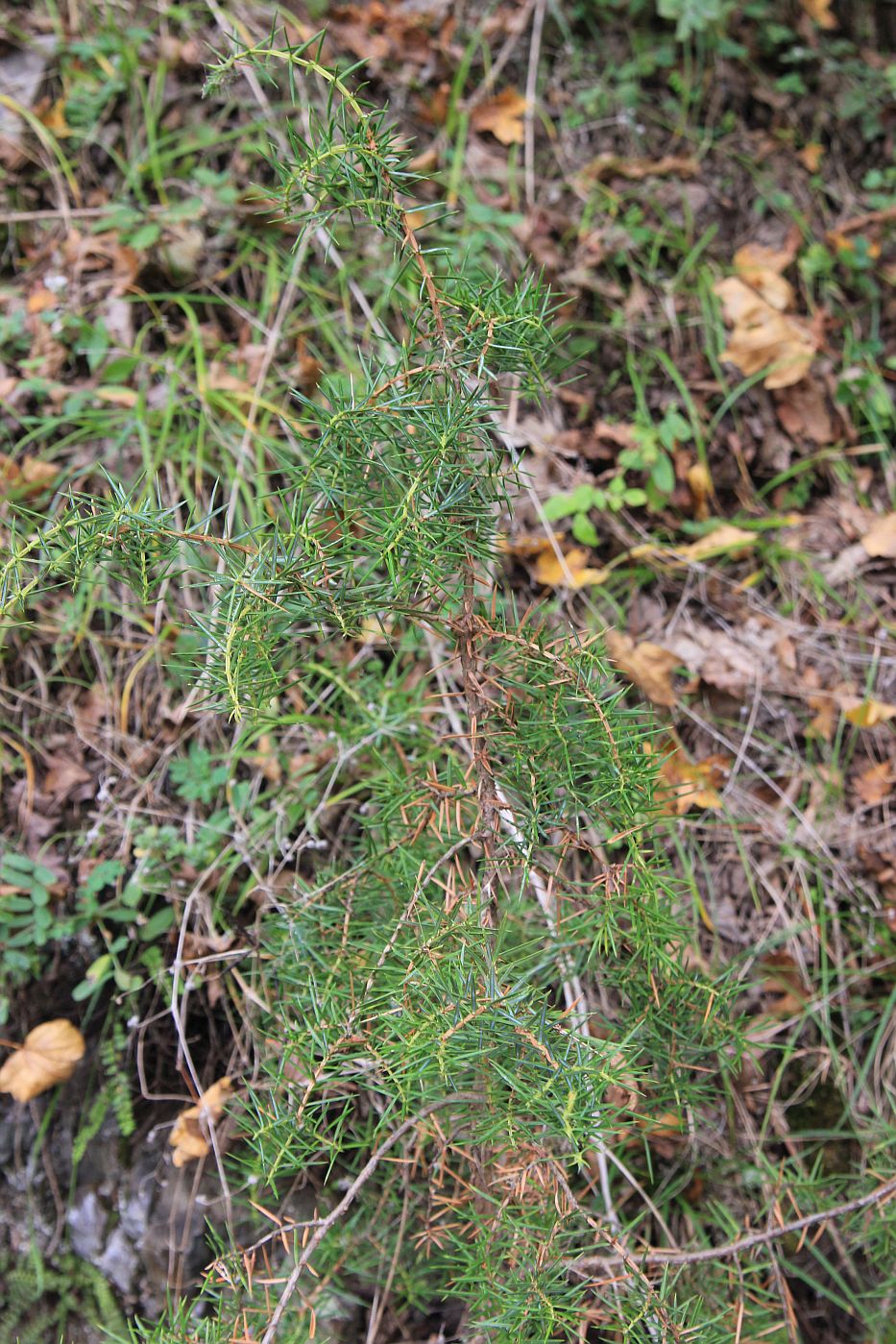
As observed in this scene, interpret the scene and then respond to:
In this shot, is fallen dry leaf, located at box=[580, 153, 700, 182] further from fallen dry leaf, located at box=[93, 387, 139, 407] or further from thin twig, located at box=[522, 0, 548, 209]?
fallen dry leaf, located at box=[93, 387, 139, 407]

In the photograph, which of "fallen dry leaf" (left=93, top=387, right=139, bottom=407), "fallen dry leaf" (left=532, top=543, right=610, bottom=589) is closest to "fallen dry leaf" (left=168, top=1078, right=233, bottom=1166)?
"fallen dry leaf" (left=532, top=543, right=610, bottom=589)

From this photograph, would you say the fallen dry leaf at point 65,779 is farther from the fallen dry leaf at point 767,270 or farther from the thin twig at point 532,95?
the fallen dry leaf at point 767,270

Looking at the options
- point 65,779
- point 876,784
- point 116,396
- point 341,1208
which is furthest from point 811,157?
point 341,1208

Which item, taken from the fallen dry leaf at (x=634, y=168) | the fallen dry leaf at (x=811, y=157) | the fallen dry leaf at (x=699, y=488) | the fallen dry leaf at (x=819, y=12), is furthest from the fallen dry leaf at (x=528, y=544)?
the fallen dry leaf at (x=819, y=12)

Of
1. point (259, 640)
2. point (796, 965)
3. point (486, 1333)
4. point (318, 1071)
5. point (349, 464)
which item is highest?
point (349, 464)

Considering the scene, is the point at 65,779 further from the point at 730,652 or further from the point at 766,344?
the point at 766,344

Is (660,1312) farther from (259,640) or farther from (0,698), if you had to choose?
(0,698)

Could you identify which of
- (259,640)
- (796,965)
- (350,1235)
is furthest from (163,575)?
(796,965)
